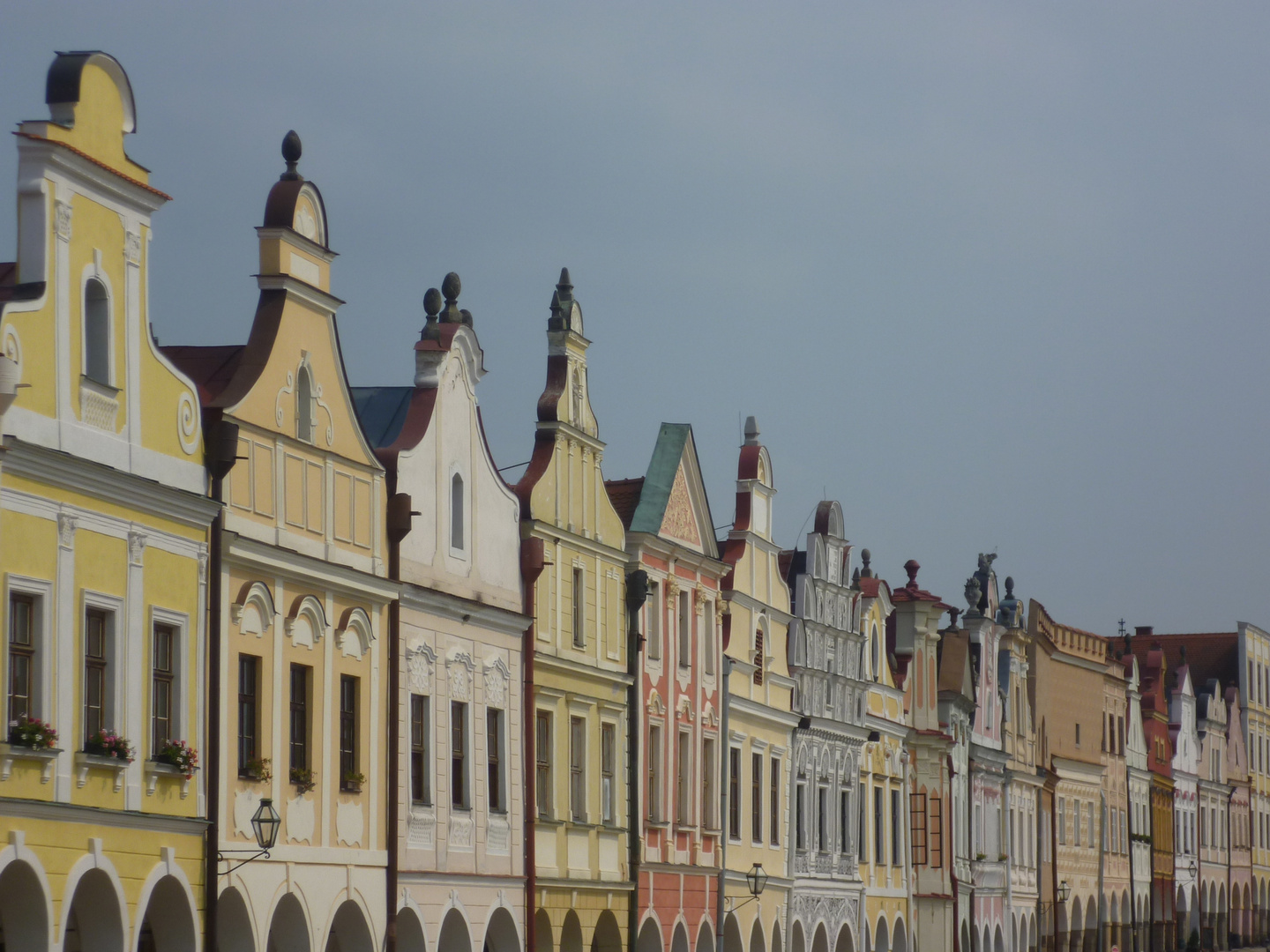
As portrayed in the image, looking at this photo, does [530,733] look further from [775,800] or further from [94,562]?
[775,800]

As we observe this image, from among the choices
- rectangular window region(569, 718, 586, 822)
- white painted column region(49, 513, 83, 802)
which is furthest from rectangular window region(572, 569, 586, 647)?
white painted column region(49, 513, 83, 802)

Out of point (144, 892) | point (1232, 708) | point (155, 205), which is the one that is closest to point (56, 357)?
point (155, 205)

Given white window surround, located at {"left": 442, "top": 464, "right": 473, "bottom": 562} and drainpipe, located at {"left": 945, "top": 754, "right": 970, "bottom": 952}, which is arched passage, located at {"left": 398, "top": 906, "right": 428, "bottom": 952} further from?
drainpipe, located at {"left": 945, "top": 754, "right": 970, "bottom": 952}

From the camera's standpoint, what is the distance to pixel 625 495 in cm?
4516

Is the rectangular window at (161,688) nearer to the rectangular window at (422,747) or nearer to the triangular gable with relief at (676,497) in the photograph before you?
the rectangular window at (422,747)

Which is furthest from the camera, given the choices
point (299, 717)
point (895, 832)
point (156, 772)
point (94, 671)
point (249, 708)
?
point (895, 832)

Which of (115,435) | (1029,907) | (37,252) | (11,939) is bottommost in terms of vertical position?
(1029,907)

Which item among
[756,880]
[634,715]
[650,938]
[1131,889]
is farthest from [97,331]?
[1131,889]

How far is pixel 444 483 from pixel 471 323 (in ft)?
10.1

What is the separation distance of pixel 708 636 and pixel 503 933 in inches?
471

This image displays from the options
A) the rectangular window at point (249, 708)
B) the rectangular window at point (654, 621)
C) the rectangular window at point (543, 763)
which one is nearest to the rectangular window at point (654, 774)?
the rectangular window at point (654, 621)

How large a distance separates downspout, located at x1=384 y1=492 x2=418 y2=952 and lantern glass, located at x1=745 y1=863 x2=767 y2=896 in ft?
46.9

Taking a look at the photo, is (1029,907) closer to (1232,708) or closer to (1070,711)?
(1070,711)

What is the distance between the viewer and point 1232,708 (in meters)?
110
